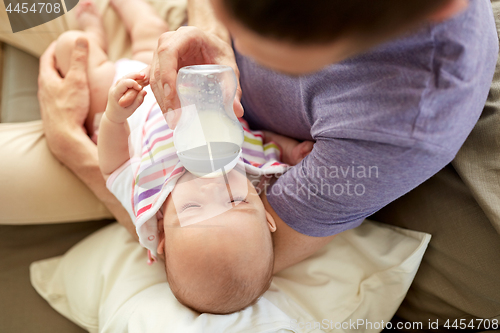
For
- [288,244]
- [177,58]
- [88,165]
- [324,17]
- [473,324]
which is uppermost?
[324,17]

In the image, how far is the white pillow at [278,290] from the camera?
71 cm

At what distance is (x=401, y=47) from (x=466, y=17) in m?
0.10

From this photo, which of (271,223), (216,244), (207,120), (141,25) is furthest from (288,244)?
(141,25)

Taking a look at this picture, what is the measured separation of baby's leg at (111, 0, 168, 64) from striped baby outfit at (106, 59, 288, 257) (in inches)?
8.4

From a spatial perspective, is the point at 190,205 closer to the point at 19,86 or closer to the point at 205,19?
the point at 205,19

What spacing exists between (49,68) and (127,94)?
547 millimetres

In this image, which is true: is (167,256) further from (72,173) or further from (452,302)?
(452,302)

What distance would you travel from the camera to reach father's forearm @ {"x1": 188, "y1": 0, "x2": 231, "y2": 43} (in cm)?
75

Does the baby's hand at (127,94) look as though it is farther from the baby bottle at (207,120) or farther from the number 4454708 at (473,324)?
the number 4454708 at (473,324)

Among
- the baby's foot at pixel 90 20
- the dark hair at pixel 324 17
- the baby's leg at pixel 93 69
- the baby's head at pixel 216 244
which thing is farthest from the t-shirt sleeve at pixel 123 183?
the dark hair at pixel 324 17

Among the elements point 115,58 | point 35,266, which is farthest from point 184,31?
point 35,266

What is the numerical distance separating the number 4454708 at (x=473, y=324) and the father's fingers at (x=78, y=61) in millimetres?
1155

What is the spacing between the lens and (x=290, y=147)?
2.87 ft

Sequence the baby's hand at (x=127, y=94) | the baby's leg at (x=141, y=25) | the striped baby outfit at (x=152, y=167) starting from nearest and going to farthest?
the baby's hand at (x=127, y=94)
the striped baby outfit at (x=152, y=167)
the baby's leg at (x=141, y=25)
